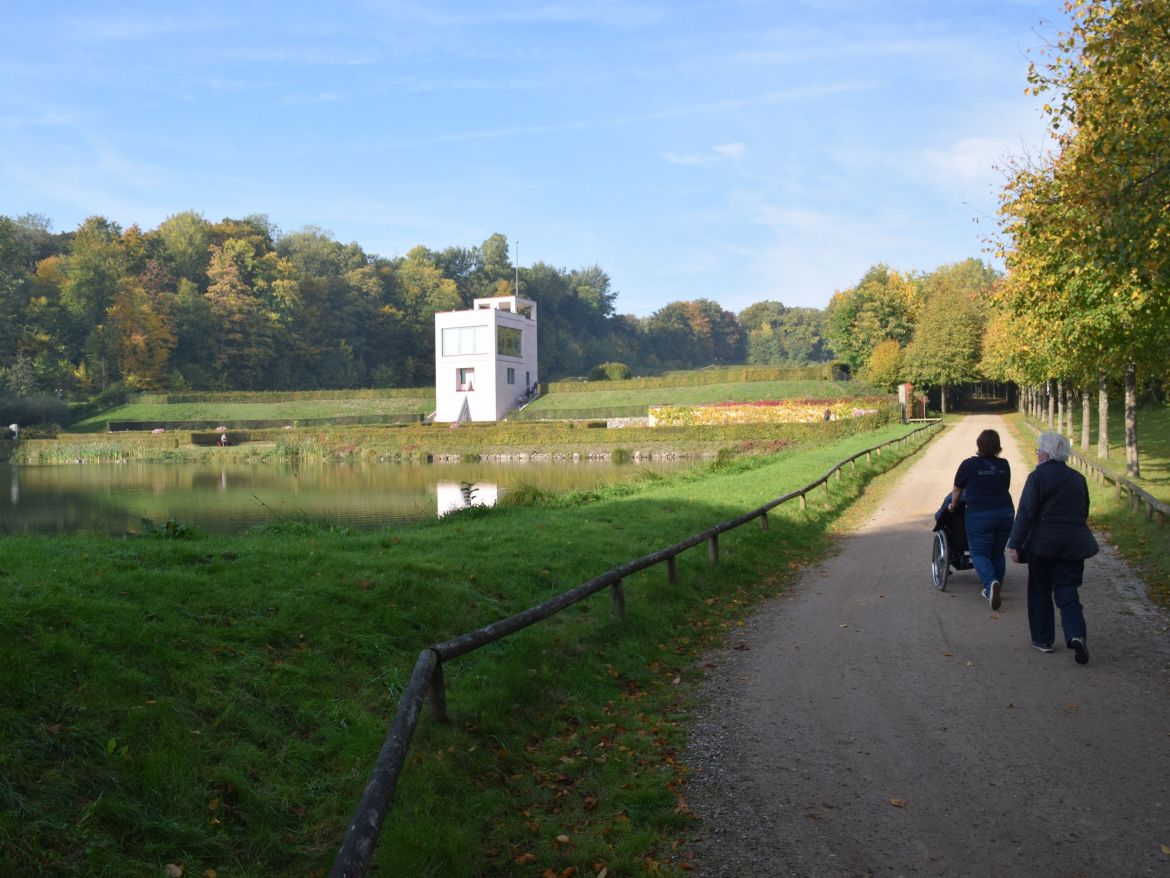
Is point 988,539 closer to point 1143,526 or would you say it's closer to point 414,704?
point 1143,526

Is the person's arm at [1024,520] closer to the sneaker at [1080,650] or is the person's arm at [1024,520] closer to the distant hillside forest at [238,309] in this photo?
the sneaker at [1080,650]

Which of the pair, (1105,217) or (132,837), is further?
(1105,217)

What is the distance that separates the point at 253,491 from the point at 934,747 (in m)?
26.7

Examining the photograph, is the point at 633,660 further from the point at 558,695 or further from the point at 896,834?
the point at 896,834

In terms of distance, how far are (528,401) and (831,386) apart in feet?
81.5

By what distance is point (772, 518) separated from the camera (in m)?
15.1

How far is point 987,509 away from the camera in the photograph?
9.27 meters

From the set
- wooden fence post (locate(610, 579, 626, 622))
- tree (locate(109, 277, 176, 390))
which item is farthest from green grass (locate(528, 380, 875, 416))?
A: wooden fence post (locate(610, 579, 626, 622))

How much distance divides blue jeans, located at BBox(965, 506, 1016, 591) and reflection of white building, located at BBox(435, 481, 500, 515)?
13.5 m

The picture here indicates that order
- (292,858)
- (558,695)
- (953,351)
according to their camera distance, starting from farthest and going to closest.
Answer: (953,351) < (558,695) < (292,858)

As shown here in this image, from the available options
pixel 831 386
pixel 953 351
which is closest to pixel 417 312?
pixel 831 386

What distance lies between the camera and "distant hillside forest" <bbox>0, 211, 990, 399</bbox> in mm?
75312

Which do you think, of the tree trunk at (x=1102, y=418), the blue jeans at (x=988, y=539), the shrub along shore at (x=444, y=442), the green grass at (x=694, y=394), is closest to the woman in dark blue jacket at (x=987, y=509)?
the blue jeans at (x=988, y=539)

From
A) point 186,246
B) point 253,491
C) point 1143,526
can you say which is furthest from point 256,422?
point 1143,526
